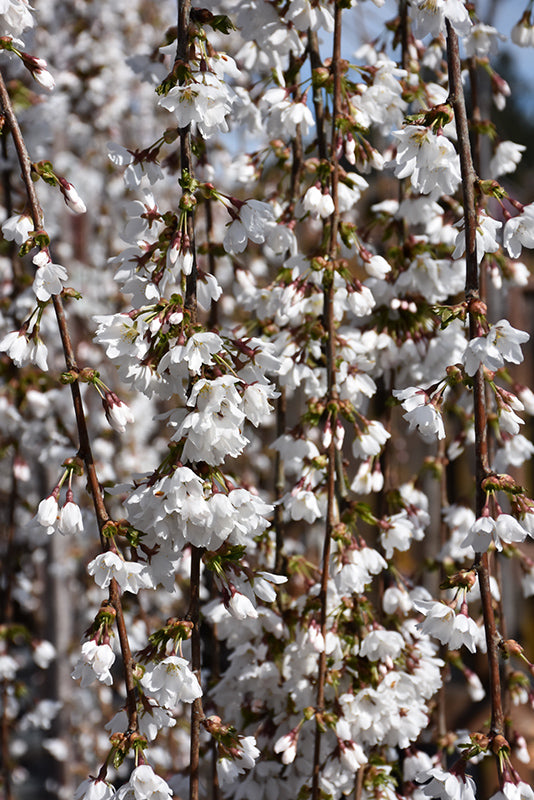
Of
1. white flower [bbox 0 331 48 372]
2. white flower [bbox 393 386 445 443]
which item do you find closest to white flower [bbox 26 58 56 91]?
white flower [bbox 0 331 48 372]

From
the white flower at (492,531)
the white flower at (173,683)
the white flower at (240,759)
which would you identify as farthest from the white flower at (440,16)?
the white flower at (240,759)

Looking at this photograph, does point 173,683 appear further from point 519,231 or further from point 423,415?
point 519,231

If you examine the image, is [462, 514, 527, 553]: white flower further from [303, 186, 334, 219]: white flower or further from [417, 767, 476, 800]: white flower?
[303, 186, 334, 219]: white flower

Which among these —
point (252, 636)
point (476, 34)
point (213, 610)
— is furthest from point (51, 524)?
point (476, 34)

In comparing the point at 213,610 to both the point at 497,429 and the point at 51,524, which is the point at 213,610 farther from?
the point at 497,429

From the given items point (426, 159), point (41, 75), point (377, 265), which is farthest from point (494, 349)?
point (41, 75)
